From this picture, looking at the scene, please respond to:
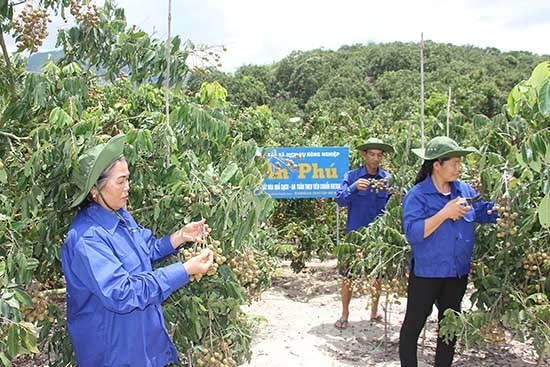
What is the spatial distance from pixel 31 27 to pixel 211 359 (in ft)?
5.74

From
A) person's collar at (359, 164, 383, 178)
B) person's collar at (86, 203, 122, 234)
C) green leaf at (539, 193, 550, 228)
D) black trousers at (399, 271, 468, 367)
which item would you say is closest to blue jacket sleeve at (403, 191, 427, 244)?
black trousers at (399, 271, 468, 367)

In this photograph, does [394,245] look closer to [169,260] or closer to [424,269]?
[424,269]

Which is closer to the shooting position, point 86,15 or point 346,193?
point 86,15

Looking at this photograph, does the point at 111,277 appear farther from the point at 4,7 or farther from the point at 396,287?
the point at 396,287

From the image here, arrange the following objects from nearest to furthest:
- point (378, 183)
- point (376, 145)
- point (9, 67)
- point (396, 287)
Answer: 1. point (9, 67)
2. point (396, 287)
3. point (378, 183)
4. point (376, 145)

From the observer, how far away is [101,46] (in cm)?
279

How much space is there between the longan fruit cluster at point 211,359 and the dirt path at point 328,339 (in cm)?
98

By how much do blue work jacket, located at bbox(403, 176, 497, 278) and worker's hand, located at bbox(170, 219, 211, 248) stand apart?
134 centimetres

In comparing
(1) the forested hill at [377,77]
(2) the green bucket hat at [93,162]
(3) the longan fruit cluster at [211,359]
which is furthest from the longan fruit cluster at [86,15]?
(1) the forested hill at [377,77]

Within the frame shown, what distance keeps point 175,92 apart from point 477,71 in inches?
1183

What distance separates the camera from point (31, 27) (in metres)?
2.72

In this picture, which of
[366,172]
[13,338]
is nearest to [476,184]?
[366,172]

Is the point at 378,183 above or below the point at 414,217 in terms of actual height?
above

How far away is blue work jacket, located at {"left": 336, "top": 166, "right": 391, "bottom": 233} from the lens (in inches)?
177
